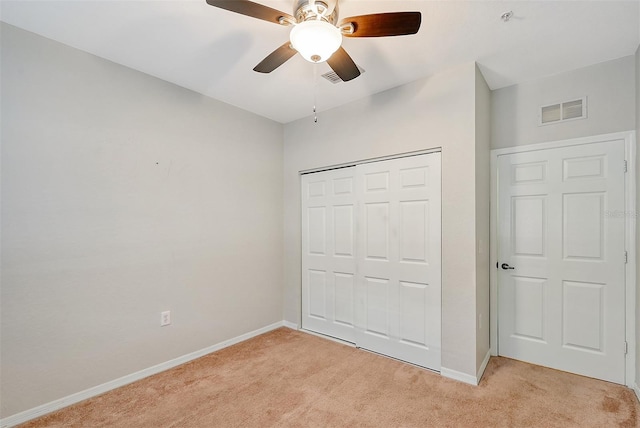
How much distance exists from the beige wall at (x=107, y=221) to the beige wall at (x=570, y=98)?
2.77 m

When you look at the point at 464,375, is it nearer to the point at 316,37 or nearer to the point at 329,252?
the point at 329,252

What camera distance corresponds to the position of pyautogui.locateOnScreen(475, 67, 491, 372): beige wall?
2.51 meters

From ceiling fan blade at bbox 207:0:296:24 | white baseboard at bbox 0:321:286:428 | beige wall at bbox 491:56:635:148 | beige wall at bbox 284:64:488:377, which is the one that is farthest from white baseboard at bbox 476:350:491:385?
ceiling fan blade at bbox 207:0:296:24

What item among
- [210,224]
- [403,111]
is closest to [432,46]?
[403,111]

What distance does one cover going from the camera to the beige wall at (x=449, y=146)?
246 cm

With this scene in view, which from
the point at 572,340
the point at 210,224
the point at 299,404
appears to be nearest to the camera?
the point at 299,404

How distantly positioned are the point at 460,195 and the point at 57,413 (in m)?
3.43

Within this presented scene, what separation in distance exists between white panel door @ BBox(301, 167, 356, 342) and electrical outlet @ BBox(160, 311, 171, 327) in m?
1.55

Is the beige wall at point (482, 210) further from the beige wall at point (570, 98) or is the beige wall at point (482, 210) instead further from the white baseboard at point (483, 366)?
the beige wall at point (570, 98)

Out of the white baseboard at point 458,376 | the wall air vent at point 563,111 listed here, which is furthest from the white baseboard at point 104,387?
the wall air vent at point 563,111

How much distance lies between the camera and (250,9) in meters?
1.48

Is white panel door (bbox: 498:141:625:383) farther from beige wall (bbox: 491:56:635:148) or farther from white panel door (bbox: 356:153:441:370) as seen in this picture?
white panel door (bbox: 356:153:441:370)

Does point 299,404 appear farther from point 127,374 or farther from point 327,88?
point 327,88

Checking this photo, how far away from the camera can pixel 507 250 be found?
114 inches
